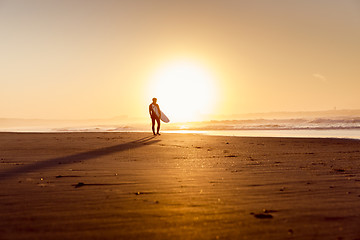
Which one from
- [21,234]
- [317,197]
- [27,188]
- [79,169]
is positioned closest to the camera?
[21,234]

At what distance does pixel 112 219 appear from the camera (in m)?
3.29

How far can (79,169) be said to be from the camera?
247 inches

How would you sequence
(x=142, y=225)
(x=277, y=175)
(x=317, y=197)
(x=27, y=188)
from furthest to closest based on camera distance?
(x=277, y=175) < (x=27, y=188) < (x=317, y=197) < (x=142, y=225)

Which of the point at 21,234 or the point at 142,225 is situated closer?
the point at 21,234

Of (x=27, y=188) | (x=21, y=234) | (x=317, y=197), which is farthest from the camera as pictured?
(x=27, y=188)

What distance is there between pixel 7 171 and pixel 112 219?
369cm

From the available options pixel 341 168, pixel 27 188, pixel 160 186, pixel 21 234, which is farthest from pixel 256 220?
Result: pixel 341 168

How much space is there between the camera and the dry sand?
2.99 meters

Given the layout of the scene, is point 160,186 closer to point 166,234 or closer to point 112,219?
point 112,219

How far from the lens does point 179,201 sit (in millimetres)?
3971

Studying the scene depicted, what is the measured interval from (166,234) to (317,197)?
2.27 metres

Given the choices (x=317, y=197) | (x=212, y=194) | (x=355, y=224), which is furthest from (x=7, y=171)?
(x=355, y=224)

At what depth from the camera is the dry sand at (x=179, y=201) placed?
299 cm

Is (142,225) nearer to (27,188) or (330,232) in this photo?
(330,232)
